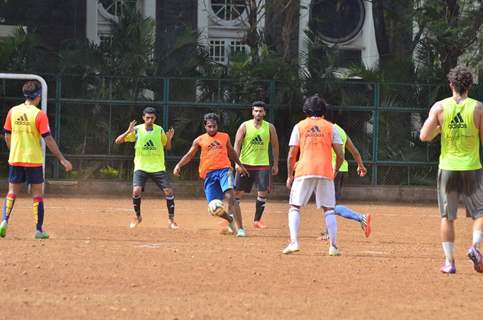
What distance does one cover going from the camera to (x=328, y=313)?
8.23 metres

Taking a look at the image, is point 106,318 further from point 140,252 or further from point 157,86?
point 157,86

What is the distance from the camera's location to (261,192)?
16125mm

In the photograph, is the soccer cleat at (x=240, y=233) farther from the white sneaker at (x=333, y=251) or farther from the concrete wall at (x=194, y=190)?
the concrete wall at (x=194, y=190)

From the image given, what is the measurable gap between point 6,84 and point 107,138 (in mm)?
2330

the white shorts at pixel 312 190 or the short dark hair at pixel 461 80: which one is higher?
the short dark hair at pixel 461 80

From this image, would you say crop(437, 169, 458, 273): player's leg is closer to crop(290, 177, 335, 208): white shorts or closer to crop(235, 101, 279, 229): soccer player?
crop(290, 177, 335, 208): white shorts

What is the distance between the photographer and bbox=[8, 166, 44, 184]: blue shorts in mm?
13000

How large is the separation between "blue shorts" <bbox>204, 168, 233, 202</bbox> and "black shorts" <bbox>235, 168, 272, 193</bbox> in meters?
1.52

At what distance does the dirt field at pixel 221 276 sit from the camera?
828 centimetres

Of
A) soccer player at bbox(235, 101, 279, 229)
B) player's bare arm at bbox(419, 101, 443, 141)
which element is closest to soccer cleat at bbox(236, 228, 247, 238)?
soccer player at bbox(235, 101, 279, 229)

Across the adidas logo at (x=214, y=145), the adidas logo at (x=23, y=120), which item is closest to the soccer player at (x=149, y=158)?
the adidas logo at (x=214, y=145)

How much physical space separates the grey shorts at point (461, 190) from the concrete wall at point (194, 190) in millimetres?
12650

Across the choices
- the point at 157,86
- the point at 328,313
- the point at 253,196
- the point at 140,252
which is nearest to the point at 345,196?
the point at 253,196

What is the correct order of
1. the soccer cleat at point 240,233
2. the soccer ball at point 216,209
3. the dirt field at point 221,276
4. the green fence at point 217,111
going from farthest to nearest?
the green fence at point 217,111, the soccer cleat at point 240,233, the soccer ball at point 216,209, the dirt field at point 221,276
